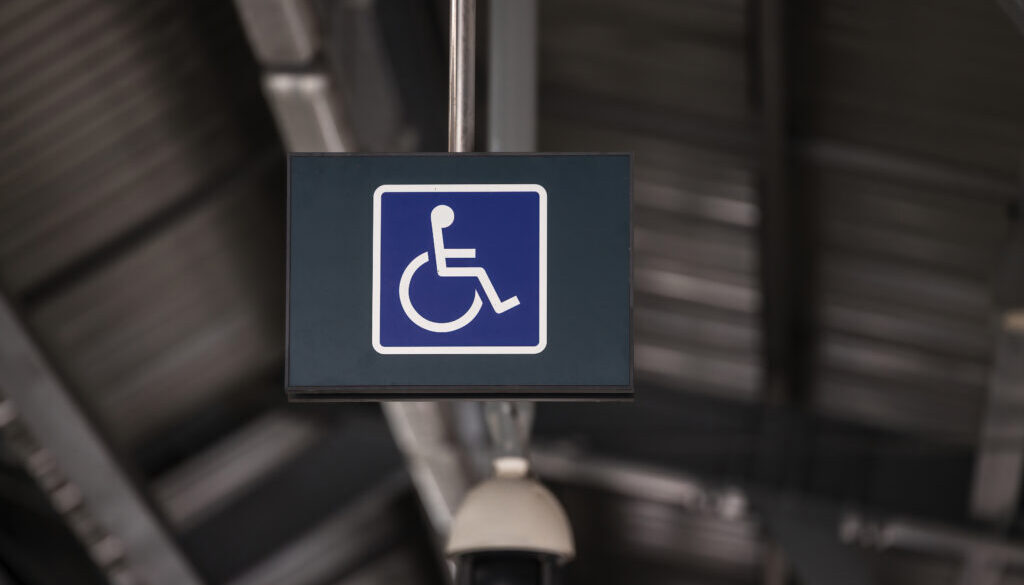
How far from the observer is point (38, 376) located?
554 inches

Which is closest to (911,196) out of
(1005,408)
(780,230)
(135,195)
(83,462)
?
(780,230)

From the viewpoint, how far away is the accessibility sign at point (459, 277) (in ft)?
17.8

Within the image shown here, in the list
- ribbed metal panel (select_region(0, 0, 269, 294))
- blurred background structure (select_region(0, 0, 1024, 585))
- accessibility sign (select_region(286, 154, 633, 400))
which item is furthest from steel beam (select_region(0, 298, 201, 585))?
accessibility sign (select_region(286, 154, 633, 400))

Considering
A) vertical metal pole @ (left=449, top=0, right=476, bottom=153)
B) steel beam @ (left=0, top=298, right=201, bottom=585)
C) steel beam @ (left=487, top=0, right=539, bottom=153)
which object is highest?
vertical metal pole @ (left=449, top=0, right=476, bottom=153)

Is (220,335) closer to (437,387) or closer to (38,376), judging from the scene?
(38,376)

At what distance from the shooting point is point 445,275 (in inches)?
217

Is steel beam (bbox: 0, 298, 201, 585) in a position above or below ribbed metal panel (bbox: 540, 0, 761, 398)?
below

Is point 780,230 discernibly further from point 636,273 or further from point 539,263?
point 539,263

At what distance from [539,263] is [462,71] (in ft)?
2.27

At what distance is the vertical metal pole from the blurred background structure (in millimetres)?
4203

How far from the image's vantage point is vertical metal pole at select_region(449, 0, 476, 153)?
561 centimetres

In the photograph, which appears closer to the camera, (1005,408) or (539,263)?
(539,263)

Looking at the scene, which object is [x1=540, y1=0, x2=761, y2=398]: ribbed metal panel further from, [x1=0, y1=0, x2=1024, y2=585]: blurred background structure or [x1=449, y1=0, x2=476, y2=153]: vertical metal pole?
[x1=449, y1=0, x2=476, y2=153]: vertical metal pole

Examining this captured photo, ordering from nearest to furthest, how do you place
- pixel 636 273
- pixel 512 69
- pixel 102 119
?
pixel 512 69 → pixel 102 119 → pixel 636 273
